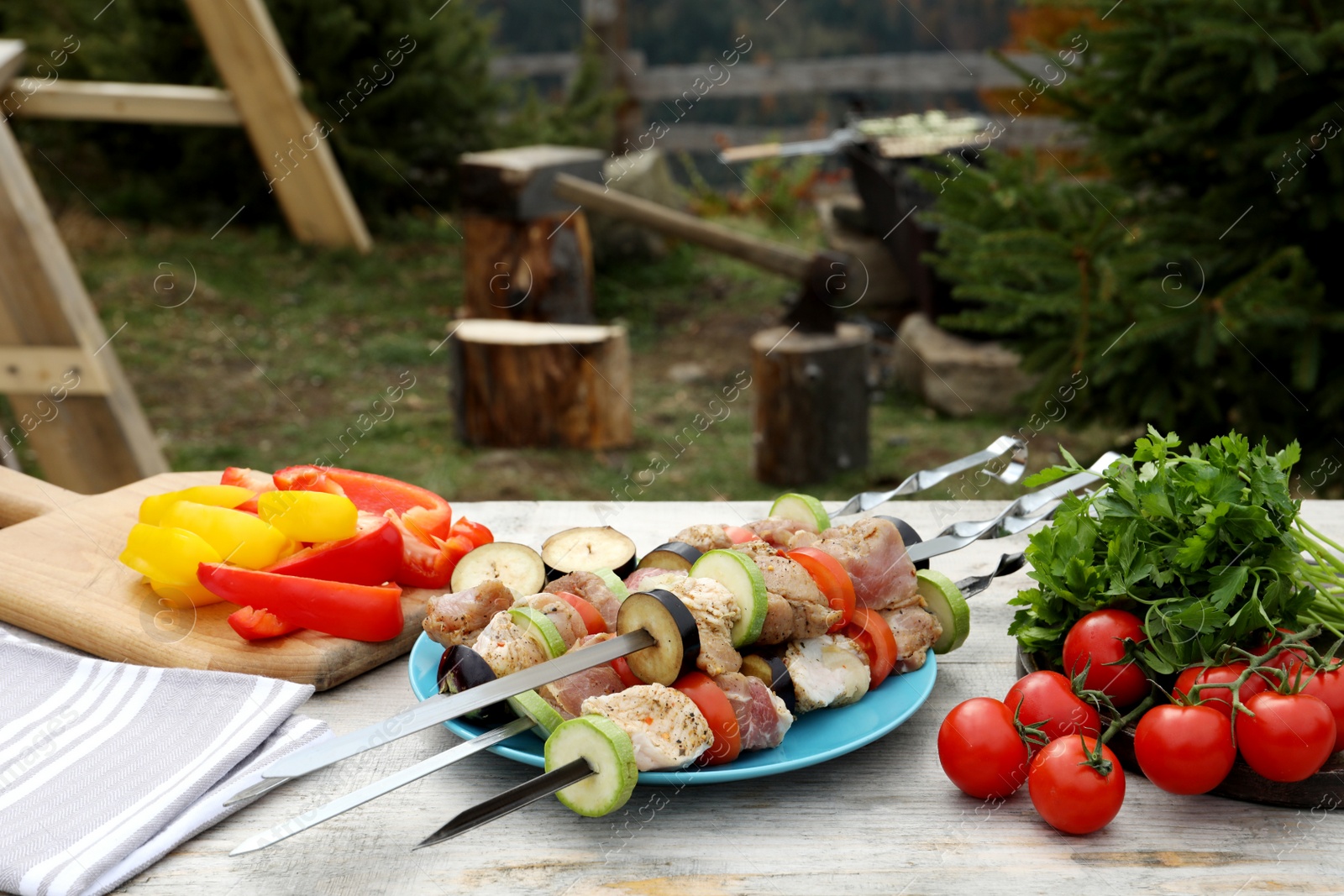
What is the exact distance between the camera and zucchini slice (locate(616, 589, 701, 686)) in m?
1.11

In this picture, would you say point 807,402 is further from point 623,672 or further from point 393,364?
point 623,672

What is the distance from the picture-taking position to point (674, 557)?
1345mm

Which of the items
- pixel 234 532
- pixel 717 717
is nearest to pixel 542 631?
pixel 717 717

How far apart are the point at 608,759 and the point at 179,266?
20.6 feet

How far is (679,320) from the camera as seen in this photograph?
269 inches

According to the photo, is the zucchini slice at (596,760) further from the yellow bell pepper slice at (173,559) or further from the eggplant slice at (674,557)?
the yellow bell pepper slice at (173,559)

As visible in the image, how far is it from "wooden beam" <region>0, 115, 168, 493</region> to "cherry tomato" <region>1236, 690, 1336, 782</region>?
130 inches

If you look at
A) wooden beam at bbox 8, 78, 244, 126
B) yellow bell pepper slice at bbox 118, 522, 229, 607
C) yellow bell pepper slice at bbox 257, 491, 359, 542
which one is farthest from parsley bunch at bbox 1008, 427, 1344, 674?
wooden beam at bbox 8, 78, 244, 126

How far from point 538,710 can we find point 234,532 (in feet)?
1.94

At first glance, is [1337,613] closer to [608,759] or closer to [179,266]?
[608,759]

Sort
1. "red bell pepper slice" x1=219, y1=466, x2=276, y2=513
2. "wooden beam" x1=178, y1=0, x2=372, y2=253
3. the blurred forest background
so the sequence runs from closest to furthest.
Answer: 1. "red bell pepper slice" x1=219, y1=466, x2=276, y2=513
2. the blurred forest background
3. "wooden beam" x1=178, y1=0, x2=372, y2=253

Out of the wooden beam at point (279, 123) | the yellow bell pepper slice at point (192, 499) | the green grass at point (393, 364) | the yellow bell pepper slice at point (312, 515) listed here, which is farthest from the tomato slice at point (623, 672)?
the wooden beam at point (279, 123)

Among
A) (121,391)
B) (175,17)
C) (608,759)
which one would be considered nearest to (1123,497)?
(608,759)

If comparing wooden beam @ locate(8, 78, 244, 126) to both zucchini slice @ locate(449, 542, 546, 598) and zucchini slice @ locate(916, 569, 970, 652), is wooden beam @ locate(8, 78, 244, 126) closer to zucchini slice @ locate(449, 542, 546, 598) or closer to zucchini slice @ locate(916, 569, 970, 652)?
zucchini slice @ locate(449, 542, 546, 598)
